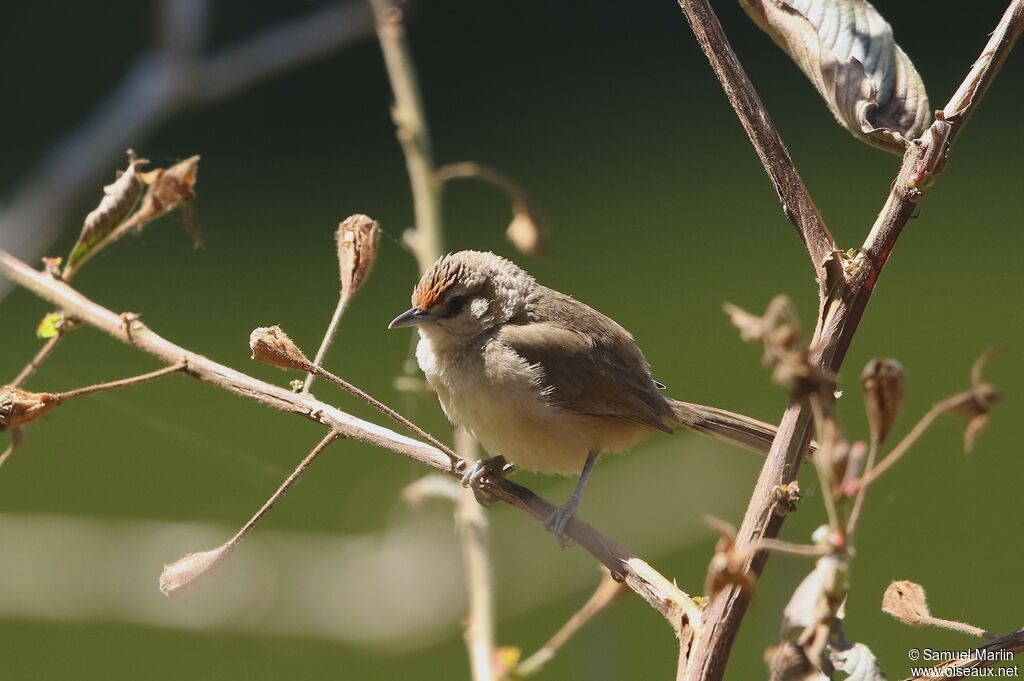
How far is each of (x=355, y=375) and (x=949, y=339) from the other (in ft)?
14.7

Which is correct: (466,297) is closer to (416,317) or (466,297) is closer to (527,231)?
(416,317)

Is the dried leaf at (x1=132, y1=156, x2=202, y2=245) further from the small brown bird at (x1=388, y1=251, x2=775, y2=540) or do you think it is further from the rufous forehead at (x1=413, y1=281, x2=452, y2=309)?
the rufous forehead at (x1=413, y1=281, x2=452, y2=309)

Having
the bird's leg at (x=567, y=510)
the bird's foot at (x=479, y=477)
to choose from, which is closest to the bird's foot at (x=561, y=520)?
the bird's leg at (x=567, y=510)

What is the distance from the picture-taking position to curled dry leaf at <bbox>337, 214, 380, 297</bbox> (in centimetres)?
201

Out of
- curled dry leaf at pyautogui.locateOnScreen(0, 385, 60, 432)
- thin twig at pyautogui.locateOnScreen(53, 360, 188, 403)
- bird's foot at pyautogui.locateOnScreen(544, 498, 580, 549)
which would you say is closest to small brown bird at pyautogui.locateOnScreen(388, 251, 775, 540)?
bird's foot at pyautogui.locateOnScreen(544, 498, 580, 549)

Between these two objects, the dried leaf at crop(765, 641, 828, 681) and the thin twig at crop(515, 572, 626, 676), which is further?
the thin twig at crop(515, 572, 626, 676)

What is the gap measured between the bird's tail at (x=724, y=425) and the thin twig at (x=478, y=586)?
2.34 ft

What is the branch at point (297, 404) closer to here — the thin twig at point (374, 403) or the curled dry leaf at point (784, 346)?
the thin twig at point (374, 403)

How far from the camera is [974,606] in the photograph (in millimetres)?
6711

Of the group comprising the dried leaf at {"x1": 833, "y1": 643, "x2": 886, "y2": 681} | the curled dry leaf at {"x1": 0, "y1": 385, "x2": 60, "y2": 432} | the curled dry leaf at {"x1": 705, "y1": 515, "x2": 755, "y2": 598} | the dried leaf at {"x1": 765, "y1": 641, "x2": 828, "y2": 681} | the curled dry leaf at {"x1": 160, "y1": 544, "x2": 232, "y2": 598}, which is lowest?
the dried leaf at {"x1": 833, "y1": 643, "x2": 886, "y2": 681}

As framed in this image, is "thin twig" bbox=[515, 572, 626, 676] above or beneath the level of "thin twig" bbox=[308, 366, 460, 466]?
beneath

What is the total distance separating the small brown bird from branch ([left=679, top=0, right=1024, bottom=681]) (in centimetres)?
143

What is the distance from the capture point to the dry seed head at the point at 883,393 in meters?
1.14

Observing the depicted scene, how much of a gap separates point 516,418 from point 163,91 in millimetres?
1048
